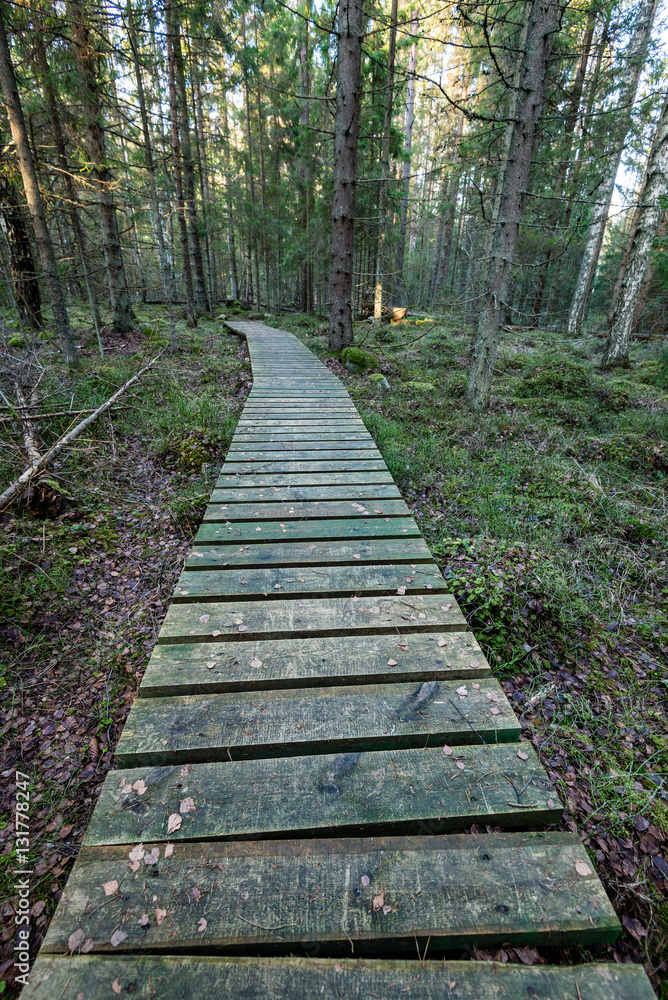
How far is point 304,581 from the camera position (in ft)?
8.70

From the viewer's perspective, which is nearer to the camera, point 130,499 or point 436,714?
point 436,714

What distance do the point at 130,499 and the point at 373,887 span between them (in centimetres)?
420

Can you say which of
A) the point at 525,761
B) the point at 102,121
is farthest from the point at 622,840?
the point at 102,121

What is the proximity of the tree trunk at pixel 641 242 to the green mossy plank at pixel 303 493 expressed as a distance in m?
9.25

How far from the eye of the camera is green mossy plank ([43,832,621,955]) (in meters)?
1.20

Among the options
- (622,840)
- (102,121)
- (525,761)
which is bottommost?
(622,840)

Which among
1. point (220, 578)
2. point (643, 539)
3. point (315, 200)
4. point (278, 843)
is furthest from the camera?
point (315, 200)

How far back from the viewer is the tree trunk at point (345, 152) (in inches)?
319

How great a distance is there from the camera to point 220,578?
106 inches

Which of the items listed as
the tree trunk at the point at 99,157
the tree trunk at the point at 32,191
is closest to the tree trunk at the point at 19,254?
the tree trunk at the point at 99,157

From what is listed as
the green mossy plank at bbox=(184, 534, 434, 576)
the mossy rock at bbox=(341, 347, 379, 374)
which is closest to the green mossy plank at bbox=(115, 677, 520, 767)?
the green mossy plank at bbox=(184, 534, 434, 576)

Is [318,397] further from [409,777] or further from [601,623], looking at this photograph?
[409,777]

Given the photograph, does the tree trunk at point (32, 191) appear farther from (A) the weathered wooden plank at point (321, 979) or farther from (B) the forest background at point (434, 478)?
(A) the weathered wooden plank at point (321, 979)

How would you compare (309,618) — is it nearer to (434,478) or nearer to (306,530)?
(306,530)
